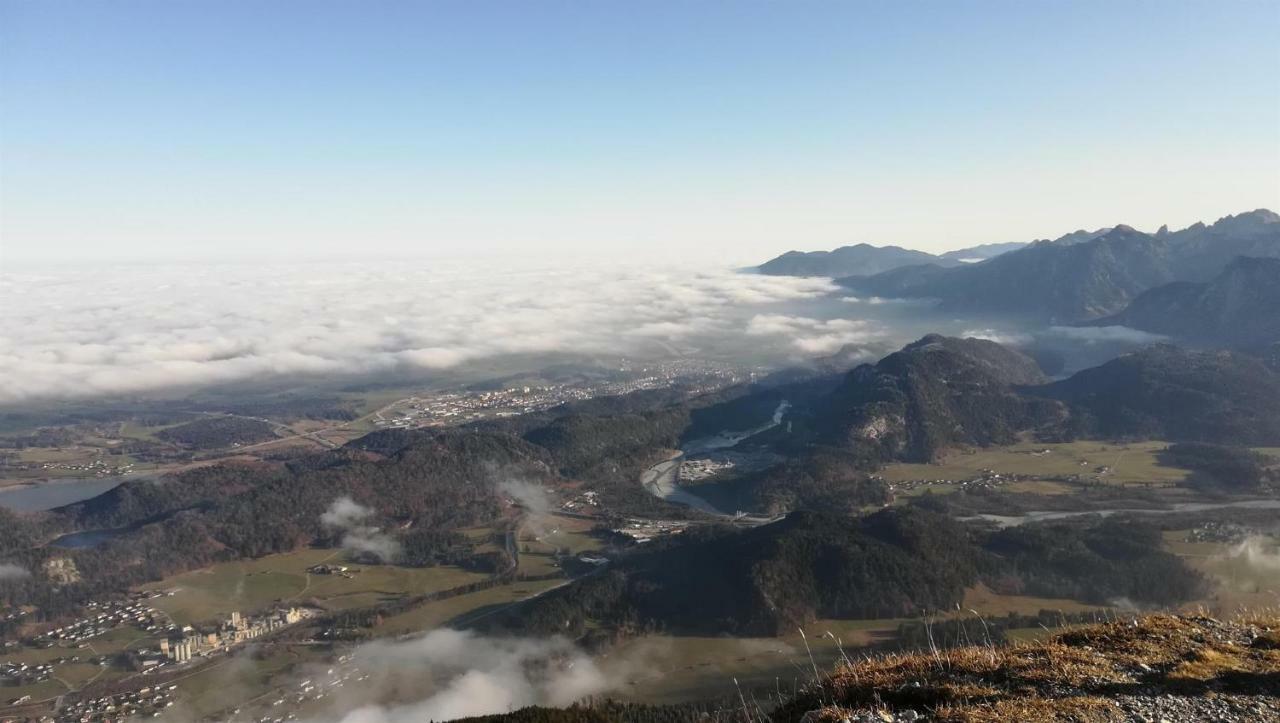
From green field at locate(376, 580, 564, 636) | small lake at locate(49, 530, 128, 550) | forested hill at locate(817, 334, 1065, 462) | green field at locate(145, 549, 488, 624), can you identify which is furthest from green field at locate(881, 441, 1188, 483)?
small lake at locate(49, 530, 128, 550)

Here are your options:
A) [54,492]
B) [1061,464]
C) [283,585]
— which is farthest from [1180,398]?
[54,492]

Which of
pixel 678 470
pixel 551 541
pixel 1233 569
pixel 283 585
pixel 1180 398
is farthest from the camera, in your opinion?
pixel 1180 398

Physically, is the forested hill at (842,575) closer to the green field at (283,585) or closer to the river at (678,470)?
the green field at (283,585)

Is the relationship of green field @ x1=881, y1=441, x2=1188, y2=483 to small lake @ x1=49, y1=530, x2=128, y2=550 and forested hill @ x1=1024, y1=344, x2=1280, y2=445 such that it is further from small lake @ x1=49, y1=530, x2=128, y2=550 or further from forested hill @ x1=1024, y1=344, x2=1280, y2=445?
small lake @ x1=49, y1=530, x2=128, y2=550

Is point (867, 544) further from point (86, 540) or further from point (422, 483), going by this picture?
point (86, 540)

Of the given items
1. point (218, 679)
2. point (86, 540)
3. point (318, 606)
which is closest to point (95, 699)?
point (218, 679)

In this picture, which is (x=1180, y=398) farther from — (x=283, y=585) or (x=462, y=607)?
(x=283, y=585)
